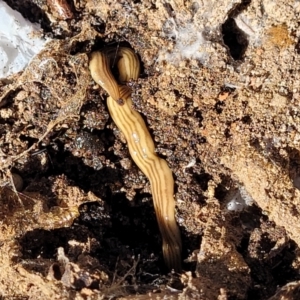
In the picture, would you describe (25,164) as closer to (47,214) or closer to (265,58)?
(47,214)

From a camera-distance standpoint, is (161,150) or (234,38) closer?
(234,38)

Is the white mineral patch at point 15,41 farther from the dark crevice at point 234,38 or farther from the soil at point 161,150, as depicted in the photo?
the dark crevice at point 234,38

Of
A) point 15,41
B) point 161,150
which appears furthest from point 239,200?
point 15,41

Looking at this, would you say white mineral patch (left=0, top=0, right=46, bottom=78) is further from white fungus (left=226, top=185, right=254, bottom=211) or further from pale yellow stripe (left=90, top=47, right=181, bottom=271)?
white fungus (left=226, top=185, right=254, bottom=211)

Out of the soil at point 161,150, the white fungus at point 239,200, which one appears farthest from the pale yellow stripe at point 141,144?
the white fungus at point 239,200

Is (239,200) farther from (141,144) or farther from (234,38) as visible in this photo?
(234,38)

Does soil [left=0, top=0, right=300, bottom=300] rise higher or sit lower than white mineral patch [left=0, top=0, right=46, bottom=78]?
lower

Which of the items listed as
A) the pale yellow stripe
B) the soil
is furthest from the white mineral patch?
the pale yellow stripe
